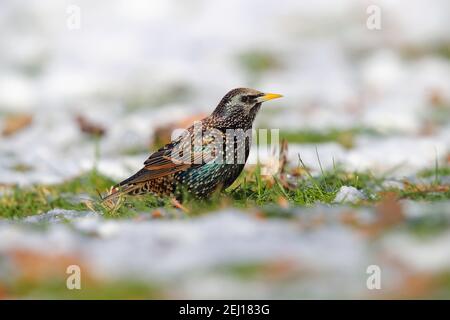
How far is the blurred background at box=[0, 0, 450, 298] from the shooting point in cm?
344

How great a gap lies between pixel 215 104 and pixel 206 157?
648 cm

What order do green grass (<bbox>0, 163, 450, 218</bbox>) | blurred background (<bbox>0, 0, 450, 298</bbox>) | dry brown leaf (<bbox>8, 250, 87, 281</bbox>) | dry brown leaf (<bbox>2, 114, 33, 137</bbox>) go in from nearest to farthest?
blurred background (<bbox>0, 0, 450, 298</bbox>) → dry brown leaf (<bbox>8, 250, 87, 281</bbox>) → green grass (<bbox>0, 163, 450, 218</bbox>) → dry brown leaf (<bbox>2, 114, 33, 137</bbox>)

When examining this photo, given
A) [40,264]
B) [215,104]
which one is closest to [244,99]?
[40,264]

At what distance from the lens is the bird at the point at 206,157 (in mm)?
5008

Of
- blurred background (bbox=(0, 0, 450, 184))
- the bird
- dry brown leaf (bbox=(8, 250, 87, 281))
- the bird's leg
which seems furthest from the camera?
blurred background (bbox=(0, 0, 450, 184))

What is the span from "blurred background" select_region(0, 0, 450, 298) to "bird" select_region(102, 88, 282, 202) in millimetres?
535

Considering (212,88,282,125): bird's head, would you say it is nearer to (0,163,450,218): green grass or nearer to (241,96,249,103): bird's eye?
(241,96,249,103): bird's eye

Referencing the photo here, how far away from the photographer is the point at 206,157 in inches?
198

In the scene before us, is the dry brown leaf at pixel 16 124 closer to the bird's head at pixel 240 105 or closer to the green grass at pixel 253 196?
the green grass at pixel 253 196

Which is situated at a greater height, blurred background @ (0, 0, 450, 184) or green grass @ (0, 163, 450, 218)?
blurred background @ (0, 0, 450, 184)

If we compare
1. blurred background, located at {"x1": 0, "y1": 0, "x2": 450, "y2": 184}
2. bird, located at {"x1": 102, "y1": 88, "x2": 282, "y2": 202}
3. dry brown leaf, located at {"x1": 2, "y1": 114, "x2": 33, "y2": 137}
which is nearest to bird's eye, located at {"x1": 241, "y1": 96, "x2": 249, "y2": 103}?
bird, located at {"x1": 102, "y1": 88, "x2": 282, "y2": 202}

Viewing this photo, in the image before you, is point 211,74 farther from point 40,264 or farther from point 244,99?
point 40,264

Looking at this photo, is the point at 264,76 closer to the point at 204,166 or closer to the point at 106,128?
the point at 106,128

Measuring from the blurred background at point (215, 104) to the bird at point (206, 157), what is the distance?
0.54 meters
